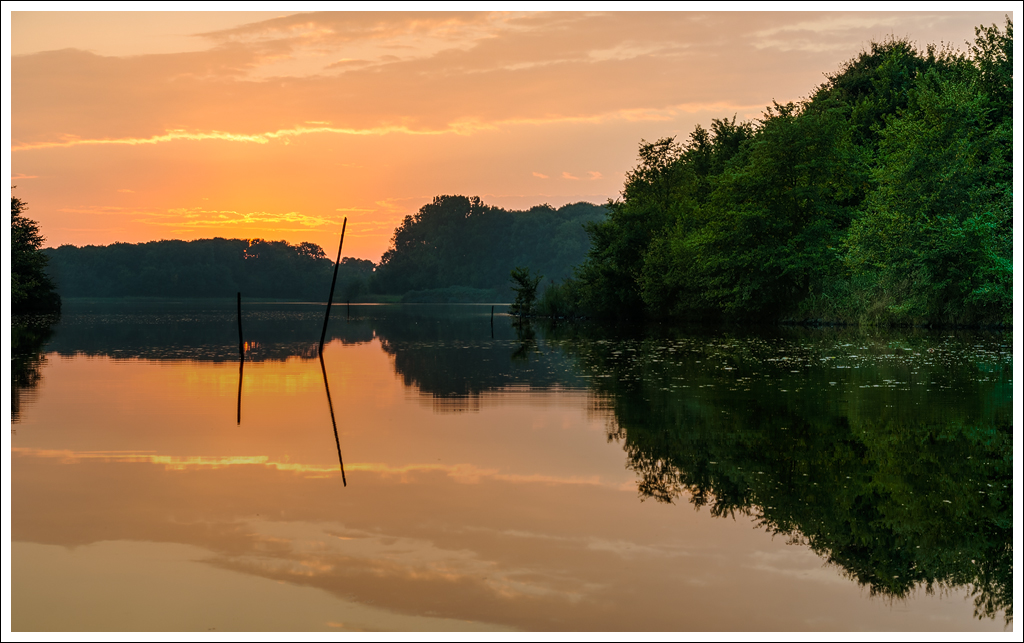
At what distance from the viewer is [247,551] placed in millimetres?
10352

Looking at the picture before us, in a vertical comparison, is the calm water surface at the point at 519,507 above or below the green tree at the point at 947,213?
below

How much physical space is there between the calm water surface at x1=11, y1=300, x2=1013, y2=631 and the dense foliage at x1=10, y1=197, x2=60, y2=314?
76.7 metres

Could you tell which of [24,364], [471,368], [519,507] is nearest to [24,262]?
[24,364]

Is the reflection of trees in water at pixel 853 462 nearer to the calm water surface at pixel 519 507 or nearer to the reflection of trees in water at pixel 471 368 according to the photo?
the calm water surface at pixel 519 507

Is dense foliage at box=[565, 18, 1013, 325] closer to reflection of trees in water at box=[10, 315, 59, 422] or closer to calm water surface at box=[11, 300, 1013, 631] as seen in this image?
calm water surface at box=[11, 300, 1013, 631]

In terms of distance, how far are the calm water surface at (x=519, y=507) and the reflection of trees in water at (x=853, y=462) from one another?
0.06 m

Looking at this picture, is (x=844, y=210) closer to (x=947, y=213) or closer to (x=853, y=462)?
(x=947, y=213)

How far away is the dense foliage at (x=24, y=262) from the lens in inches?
3765

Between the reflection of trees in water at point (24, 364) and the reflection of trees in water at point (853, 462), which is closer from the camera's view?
the reflection of trees in water at point (853, 462)

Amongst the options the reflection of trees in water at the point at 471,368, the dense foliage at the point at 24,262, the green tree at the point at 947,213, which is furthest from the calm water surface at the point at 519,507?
the dense foliage at the point at 24,262

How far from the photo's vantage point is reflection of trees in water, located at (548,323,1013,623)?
1016cm

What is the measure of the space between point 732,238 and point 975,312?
17173mm

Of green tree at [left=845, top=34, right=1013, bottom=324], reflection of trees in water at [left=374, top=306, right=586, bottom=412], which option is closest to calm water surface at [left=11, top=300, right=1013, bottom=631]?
reflection of trees in water at [left=374, top=306, right=586, bottom=412]

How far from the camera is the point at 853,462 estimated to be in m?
15.1
